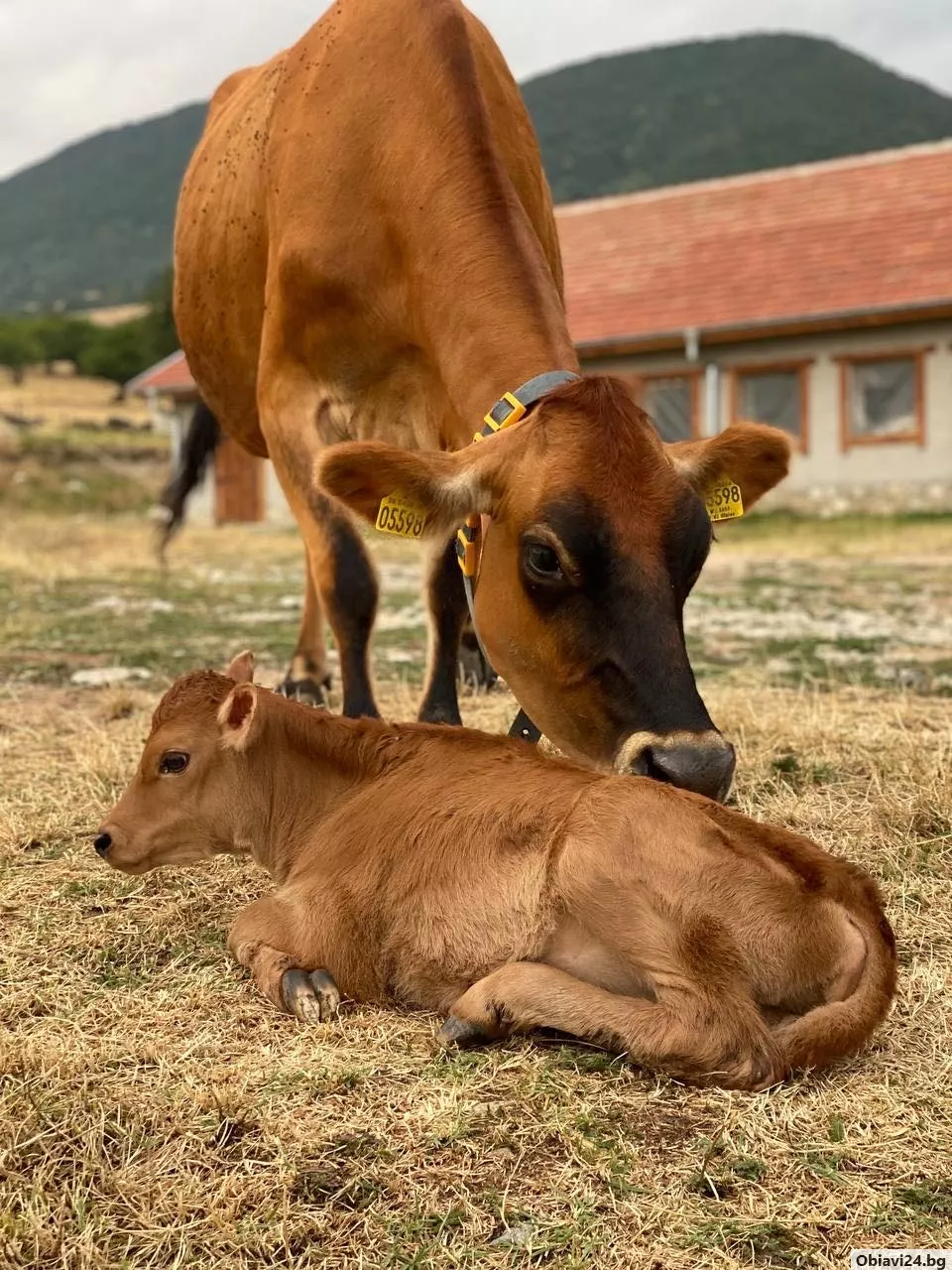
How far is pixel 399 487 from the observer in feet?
12.7

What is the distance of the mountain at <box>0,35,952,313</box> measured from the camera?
14438cm

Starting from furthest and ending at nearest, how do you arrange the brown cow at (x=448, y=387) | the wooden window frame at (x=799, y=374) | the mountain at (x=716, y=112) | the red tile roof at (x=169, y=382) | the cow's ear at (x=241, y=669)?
the mountain at (x=716, y=112)
the red tile roof at (x=169, y=382)
the wooden window frame at (x=799, y=374)
the cow's ear at (x=241, y=669)
the brown cow at (x=448, y=387)

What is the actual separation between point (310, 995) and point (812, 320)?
1955cm

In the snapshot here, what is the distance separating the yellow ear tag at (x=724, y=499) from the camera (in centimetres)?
421

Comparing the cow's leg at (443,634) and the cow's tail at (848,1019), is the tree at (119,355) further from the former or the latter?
the cow's tail at (848,1019)

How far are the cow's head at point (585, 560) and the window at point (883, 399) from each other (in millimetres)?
18581

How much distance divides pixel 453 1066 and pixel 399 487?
1706mm

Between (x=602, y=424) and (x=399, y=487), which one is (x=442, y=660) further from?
(x=602, y=424)

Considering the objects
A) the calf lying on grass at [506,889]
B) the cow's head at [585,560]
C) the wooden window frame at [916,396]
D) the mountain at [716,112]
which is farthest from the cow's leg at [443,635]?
the mountain at [716,112]

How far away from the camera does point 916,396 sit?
21062mm

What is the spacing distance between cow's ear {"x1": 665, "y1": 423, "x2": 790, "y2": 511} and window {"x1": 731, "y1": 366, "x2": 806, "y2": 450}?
717 inches

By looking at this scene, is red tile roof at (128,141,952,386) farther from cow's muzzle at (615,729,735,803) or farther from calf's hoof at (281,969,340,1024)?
calf's hoof at (281,969,340,1024)

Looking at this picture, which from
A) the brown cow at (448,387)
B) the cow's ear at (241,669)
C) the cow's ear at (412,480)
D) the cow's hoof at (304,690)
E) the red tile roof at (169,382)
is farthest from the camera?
the red tile roof at (169,382)

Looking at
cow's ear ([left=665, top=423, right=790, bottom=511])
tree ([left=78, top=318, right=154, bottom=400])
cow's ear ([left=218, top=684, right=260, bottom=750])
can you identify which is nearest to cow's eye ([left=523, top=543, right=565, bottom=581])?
cow's ear ([left=665, top=423, right=790, bottom=511])
